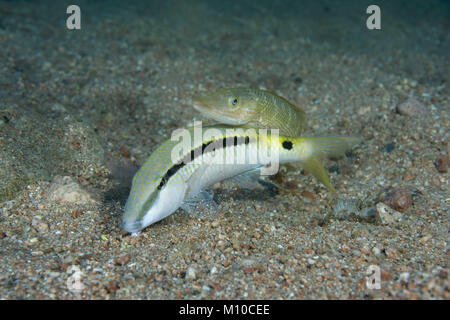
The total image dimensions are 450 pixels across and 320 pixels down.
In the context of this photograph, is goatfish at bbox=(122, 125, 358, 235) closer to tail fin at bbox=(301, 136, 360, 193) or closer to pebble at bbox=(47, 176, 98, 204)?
tail fin at bbox=(301, 136, 360, 193)

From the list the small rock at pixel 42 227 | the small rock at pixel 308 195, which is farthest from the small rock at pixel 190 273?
the small rock at pixel 308 195

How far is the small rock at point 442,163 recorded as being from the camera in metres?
4.14

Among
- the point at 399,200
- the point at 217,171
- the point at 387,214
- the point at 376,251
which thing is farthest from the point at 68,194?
the point at 399,200

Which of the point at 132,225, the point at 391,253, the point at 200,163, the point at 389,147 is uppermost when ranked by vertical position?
the point at 200,163

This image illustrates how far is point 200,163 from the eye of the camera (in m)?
3.10

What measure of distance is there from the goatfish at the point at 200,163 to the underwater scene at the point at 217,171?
2 cm

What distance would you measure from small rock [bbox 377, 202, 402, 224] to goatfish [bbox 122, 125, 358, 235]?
765 millimetres

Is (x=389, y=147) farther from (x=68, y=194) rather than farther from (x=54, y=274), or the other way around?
(x=54, y=274)

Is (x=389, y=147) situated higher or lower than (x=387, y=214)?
higher

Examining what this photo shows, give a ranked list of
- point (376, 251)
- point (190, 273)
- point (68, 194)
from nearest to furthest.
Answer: point (190, 273), point (376, 251), point (68, 194)

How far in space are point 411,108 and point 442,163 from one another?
1223 millimetres

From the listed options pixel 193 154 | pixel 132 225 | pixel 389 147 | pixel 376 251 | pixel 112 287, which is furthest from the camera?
pixel 389 147

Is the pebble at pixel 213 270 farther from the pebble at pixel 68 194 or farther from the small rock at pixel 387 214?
the small rock at pixel 387 214
